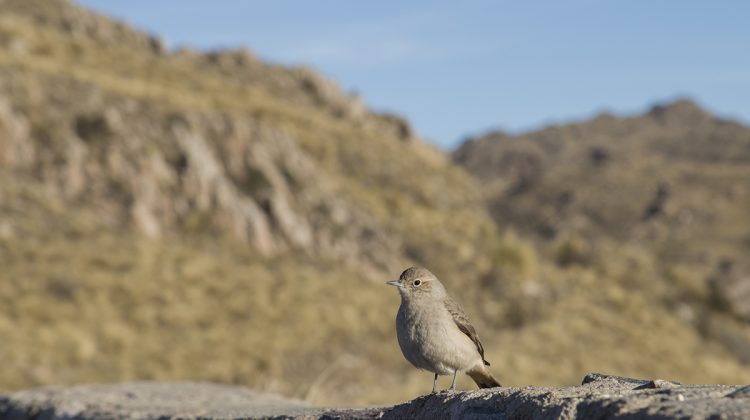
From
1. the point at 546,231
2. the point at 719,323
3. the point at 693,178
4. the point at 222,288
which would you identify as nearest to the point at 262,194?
the point at 222,288

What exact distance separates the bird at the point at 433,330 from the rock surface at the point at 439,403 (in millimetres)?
672

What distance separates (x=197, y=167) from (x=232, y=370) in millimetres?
11560

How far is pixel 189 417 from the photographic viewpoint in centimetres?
613

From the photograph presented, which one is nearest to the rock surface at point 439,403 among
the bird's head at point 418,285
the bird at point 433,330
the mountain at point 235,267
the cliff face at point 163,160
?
the bird at point 433,330

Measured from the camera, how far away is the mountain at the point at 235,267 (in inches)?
Answer: 809

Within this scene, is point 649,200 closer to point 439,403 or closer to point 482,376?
point 482,376

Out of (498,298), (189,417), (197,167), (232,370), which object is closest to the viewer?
(189,417)

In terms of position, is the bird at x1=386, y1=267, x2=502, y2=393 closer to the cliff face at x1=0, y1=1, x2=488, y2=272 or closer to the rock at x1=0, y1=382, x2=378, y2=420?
the rock at x1=0, y1=382, x2=378, y2=420

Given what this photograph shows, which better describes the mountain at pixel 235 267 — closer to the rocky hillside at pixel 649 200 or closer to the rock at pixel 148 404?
the rocky hillside at pixel 649 200

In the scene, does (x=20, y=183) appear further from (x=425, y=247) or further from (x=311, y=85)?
(x=311, y=85)

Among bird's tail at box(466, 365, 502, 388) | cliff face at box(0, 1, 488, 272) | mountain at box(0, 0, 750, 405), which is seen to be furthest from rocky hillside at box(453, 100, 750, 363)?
bird's tail at box(466, 365, 502, 388)

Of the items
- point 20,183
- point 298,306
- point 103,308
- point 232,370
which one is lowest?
point 232,370

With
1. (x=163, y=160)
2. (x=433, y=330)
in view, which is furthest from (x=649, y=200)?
(x=433, y=330)

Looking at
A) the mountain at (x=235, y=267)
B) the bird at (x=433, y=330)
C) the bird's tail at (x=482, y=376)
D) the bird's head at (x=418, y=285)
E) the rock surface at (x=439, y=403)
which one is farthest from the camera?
the mountain at (x=235, y=267)
